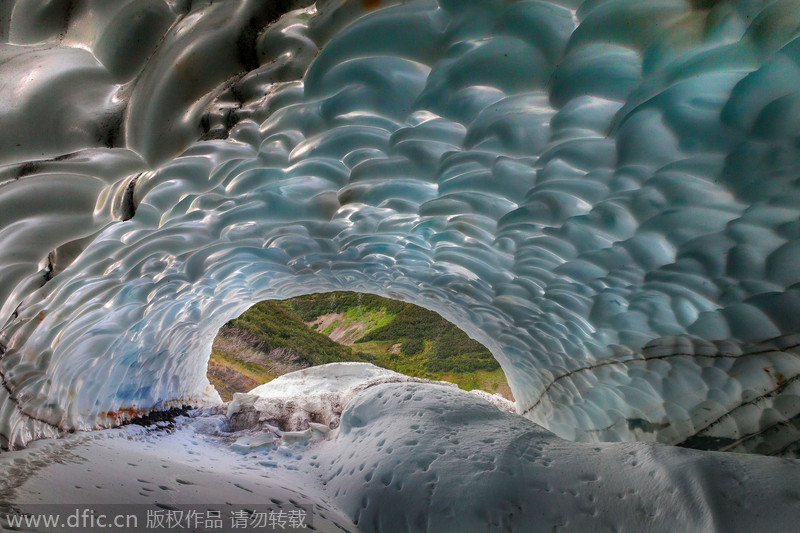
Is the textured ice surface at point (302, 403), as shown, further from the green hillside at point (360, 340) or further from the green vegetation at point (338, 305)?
the green vegetation at point (338, 305)

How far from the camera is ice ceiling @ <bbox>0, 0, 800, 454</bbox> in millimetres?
889

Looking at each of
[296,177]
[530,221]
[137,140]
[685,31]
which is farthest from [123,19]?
[530,221]

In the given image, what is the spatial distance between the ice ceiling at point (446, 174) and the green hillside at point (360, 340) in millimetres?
4896

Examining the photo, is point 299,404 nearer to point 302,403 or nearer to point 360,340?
point 302,403

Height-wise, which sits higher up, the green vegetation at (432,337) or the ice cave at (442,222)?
the ice cave at (442,222)

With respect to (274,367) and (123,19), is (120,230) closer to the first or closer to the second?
(123,19)

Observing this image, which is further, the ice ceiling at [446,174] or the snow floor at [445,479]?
the snow floor at [445,479]

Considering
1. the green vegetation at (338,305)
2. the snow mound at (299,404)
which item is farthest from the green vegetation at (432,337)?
the snow mound at (299,404)

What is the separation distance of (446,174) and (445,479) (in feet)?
3.72

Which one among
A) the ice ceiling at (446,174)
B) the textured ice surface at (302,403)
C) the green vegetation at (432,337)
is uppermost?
the ice ceiling at (446,174)

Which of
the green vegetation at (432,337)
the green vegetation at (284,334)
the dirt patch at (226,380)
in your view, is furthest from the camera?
the green vegetation at (432,337)

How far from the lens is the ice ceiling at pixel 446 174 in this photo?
0.89 metres

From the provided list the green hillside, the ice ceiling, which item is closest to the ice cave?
the ice ceiling

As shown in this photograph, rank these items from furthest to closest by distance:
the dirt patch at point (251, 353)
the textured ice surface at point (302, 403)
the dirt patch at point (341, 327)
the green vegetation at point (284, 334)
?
the dirt patch at point (341, 327) → the green vegetation at point (284, 334) → the dirt patch at point (251, 353) → the textured ice surface at point (302, 403)
